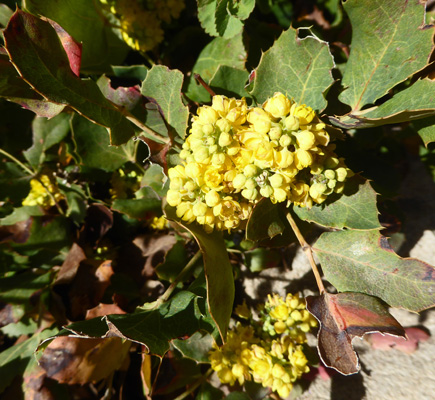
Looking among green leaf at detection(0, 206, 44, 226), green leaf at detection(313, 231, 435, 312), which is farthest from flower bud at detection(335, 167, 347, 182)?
green leaf at detection(0, 206, 44, 226)

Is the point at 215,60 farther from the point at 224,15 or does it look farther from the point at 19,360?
the point at 19,360

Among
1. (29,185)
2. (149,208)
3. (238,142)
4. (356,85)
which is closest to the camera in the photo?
(238,142)

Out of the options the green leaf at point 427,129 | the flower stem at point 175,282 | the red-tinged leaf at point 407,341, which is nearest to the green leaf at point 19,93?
the flower stem at point 175,282

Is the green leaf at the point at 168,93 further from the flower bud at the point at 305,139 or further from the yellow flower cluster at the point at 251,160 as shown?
the flower bud at the point at 305,139

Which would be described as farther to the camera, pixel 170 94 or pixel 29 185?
pixel 29 185

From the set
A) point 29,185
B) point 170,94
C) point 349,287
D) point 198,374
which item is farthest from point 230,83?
point 198,374

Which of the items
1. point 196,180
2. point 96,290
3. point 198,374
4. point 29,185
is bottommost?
point 198,374

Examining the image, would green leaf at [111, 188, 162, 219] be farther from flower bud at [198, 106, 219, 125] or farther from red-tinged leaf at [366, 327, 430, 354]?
red-tinged leaf at [366, 327, 430, 354]

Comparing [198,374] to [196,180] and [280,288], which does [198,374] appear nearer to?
[280,288]
